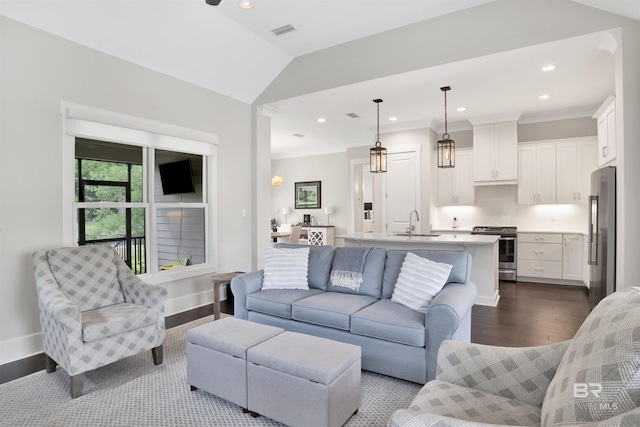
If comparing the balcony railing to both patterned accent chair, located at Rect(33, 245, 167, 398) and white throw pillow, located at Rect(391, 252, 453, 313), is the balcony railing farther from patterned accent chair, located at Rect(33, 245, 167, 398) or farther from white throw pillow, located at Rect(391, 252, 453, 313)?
white throw pillow, located at Rect(391, 252, 453, 313)

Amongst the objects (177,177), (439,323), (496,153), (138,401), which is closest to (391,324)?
(439,323)

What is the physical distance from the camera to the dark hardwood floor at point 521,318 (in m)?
3.24

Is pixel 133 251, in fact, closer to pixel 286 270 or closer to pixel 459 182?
pixel 286 270

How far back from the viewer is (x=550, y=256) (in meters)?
5.87

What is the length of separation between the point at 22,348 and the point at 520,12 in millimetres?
Answer: 5406

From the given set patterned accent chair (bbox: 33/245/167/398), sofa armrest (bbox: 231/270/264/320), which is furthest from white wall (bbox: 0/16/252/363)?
sofa armrest (bbox: 231/270/264/320)

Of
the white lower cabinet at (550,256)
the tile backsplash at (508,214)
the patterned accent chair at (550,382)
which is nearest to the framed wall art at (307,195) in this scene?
the tile backsplash at (508,214)

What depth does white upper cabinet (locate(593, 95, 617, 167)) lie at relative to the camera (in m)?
3.99

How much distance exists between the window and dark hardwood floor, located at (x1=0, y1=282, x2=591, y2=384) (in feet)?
2.62

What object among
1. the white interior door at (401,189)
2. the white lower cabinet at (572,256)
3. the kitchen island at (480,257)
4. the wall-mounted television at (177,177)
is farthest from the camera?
the white interior door at (401,189)

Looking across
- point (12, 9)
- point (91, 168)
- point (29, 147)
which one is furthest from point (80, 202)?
point (12, 9)

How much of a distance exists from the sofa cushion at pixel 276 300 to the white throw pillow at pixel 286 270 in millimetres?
80

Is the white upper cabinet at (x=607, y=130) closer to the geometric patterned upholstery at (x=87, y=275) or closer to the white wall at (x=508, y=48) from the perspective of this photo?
the white wall at (x=508, y=48)

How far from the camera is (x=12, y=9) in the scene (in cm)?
292
